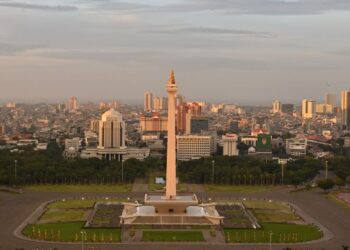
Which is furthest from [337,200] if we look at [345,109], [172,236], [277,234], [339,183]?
[345,109]

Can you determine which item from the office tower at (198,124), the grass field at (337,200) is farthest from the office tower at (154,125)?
the grass field at (337,200)

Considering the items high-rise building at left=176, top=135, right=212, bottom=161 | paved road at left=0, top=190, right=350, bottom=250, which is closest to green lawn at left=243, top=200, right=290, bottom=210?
paved road at left=0, top=190, right=350, bottom=250

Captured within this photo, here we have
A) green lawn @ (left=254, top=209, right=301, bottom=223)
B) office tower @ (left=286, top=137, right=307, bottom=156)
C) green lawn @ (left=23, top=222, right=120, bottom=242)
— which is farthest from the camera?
office tower @ (left=286, top=137, right=307, bottom=156)

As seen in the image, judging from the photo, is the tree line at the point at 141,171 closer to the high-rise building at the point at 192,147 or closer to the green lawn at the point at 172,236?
the high-rise building at the point at 192,147

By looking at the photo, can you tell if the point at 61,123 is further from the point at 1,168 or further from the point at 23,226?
the point at 23,226

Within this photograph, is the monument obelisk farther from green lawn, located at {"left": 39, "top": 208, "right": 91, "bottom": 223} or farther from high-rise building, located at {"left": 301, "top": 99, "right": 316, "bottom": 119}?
high-rise building, located at {"left": 301, "top": 99, "right": 316, "bottom": 119}

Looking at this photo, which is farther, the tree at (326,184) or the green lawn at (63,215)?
the tree at (326,184)

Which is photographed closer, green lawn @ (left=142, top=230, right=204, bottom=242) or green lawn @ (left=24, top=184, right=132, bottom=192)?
green lawn @ (left=142, top=230, right=204, bottom=242)
